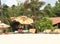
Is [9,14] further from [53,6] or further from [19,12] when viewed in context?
[53,6]

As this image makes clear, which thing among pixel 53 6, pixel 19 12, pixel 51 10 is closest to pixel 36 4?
pixel 19 12

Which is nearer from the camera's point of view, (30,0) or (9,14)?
(30,0)

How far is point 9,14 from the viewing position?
25.0 m

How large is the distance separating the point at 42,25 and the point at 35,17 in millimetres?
3689

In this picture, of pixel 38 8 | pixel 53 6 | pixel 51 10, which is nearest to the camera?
pixel 38 8

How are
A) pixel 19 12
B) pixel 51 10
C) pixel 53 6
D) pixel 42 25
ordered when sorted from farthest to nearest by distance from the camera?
pixel 53 6
pixel 51 10
pixel 19 12
pixel 42 25

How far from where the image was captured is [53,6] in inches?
1147
